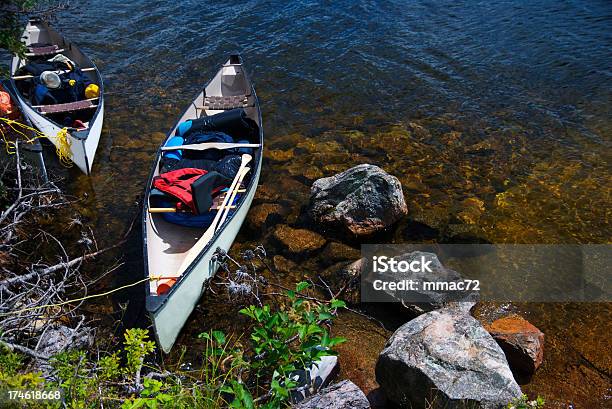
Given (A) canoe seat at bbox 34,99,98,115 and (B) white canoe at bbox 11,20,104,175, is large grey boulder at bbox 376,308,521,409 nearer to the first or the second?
(B) white canoe at bbox 11,20,104,175

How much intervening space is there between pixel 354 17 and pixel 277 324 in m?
13.4

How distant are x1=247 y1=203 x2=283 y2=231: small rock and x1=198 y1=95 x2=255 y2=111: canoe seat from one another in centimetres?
302

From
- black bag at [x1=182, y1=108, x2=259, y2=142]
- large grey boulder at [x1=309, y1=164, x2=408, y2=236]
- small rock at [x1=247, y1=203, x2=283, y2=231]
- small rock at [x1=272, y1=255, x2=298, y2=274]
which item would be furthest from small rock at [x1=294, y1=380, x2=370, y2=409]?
black bag at [x1=182, y1=108, x2=259, y2=142]

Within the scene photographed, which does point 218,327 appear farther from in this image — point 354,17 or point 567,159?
point 354,17

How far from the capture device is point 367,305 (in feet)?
22.6

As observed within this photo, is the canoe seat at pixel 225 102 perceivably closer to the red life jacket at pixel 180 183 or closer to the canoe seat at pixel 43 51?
the red life jacket at pixel 180 183

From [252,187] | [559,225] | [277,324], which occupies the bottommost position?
[559,225]

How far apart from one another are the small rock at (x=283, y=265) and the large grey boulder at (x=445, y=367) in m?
2.49

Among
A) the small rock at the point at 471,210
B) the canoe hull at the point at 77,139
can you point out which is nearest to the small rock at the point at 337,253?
the small rock at the point at 471,210

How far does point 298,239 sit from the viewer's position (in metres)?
8.08

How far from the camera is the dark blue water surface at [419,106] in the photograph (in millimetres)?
8148

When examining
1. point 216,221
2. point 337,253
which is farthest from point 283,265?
point 216,221

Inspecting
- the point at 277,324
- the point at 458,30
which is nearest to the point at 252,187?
the point at 277,324

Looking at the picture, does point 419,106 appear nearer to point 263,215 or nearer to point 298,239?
point 263,215
